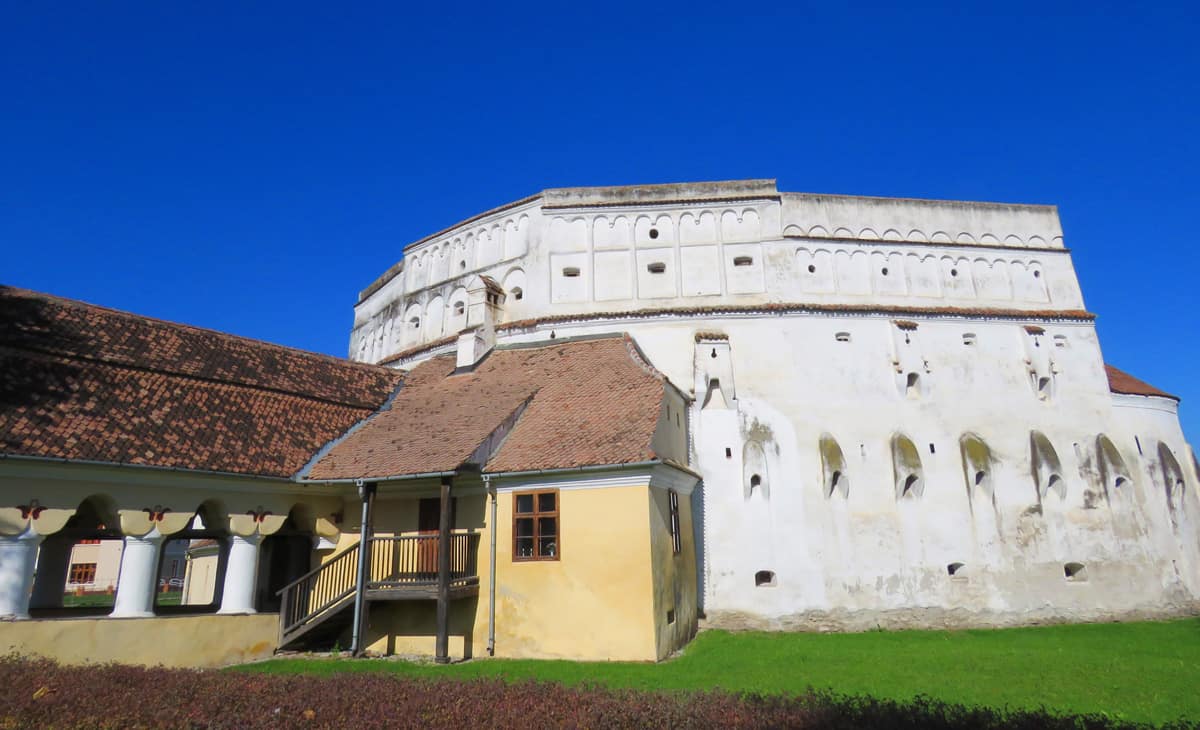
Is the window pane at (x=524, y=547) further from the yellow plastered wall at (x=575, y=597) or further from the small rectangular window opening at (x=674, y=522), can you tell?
the small rectangular window opening at (x=674, y=522)

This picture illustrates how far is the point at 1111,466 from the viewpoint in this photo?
2342 centimetres

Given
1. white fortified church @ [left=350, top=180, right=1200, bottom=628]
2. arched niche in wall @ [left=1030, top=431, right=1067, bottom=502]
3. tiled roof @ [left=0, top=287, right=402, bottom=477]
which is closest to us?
tiled roof @ [left=0, top=287, right=402, bottom=477]

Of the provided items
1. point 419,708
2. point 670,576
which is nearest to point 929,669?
point 670,576

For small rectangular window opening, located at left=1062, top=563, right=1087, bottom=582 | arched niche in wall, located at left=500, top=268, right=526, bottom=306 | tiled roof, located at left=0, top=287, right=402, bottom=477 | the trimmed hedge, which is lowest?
the trimmed hedge

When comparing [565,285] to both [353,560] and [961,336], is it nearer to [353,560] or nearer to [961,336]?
[353,560]

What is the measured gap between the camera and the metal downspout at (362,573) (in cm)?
1528

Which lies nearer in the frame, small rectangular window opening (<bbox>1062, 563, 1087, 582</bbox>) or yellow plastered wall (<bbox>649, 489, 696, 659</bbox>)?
yellow plastered wall (<bbox>649, 489, 696, 659</bbox>)

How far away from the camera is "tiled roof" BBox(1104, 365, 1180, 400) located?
25.0 meters

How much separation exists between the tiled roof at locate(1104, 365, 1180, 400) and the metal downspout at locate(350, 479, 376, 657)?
25827 mm

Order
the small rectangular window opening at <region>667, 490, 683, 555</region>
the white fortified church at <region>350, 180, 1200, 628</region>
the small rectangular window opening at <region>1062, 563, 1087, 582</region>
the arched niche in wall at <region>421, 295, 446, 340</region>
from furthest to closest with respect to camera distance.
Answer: the arched niche in wall at <region>421, 295, 446, 340</region> → the small rectangular window opening at <region>1062, 563, 1087, 582</region> → the white fortified church at <region>350, 180, 1200, 628</region> → the small rectangular window opening at <region>667, 490, 683, 555</region>

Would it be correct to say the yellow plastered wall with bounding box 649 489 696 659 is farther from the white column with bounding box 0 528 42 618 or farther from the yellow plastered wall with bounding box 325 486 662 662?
the white column with bounding box 0 528 42 618

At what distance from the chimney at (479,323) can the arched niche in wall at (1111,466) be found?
21722 millimetres

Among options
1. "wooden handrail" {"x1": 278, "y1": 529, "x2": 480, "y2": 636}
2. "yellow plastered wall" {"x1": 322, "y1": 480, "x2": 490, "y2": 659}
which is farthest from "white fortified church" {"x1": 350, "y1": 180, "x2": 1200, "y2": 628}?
"wooden handrail" {"x1": 278, "y1": 529, "x2": 480, "y2": 636}

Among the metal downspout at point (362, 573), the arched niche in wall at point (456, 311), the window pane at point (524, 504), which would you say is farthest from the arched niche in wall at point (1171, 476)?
the metal downspout at point (362, 573)
